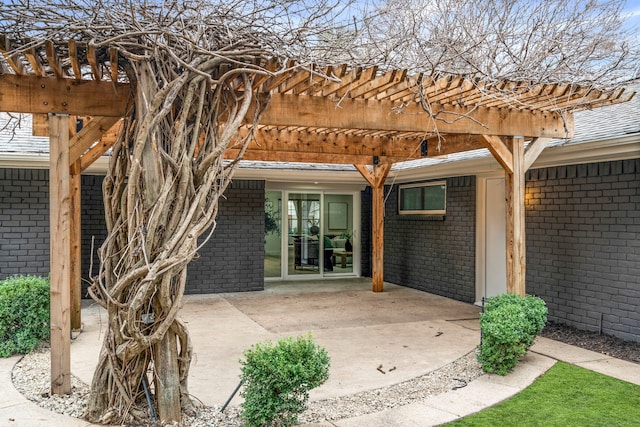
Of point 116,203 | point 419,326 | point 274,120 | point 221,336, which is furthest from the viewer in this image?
point 419,326

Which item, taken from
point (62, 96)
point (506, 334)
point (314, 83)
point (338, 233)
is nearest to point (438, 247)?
point (338, 233)

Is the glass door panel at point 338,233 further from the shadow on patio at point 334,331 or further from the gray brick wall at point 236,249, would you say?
the gray brick wall at point 236,249

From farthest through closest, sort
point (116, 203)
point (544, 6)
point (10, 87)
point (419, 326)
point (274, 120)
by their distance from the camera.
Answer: point (544, 6), point (419, 326), point (274, 120), point (10, 87), point (116, 203)

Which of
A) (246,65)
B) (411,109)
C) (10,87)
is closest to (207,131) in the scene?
(246,65)

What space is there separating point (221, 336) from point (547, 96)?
4.61 meters

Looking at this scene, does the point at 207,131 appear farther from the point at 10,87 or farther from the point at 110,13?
the point at 10,87

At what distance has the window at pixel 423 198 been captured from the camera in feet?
32.2

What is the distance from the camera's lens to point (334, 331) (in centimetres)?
684

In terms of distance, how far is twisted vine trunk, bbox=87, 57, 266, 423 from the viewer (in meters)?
3.47

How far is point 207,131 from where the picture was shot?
381 cm

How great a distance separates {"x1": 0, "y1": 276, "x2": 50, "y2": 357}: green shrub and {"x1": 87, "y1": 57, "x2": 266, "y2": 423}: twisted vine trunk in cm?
225

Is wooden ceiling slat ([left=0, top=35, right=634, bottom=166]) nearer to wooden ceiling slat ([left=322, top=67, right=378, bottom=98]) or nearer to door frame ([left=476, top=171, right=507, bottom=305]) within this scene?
wooden ceiling slat ([left=322, top=67, right=378, bottom=98])

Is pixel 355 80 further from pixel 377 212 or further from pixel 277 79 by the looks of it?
pixel 377 212

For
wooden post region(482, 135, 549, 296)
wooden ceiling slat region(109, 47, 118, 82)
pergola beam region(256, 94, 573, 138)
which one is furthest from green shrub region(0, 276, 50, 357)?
wooden post region(482, 135, 549, 296)
